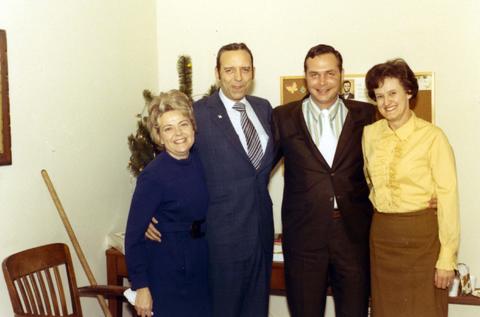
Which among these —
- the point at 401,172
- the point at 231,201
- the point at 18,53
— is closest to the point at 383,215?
the point at 401,172

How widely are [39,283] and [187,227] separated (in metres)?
0.83

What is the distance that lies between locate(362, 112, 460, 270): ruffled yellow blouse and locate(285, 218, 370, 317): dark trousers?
0.24m

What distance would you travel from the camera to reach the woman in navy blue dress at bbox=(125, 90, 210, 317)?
2.00m

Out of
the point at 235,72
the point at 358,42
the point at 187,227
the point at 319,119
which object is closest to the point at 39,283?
the point at 187,227

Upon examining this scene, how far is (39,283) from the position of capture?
2.35 m

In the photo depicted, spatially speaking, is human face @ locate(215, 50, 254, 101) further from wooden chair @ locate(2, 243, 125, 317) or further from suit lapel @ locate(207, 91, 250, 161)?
wooden chair @ locate(2, 243, 125, 317)

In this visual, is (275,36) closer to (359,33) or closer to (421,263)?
(359,33)

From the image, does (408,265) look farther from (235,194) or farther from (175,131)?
(175,131)

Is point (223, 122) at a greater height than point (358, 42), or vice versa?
point (358, 42)

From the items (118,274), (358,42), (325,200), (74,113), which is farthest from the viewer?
(358,42)

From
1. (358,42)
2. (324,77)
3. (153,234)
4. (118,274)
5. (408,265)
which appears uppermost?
(358,42)

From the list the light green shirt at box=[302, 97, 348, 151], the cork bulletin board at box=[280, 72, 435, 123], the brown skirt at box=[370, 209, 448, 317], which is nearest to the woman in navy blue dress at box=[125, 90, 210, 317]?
the light green shirt at box=[302, 97, 348, 151]

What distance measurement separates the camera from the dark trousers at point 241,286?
2367 millimetres

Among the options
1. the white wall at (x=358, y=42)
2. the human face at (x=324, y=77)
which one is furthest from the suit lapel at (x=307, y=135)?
the white wall at (x=358, y=42)
